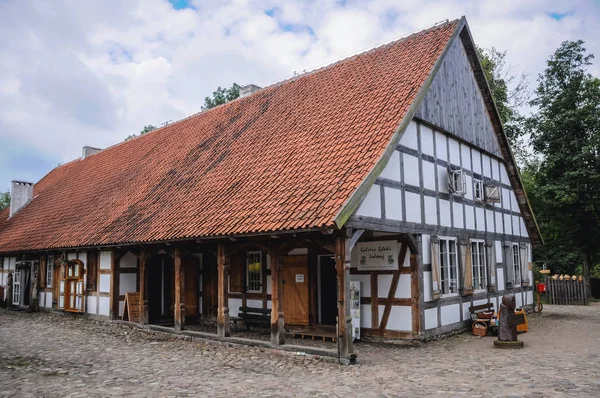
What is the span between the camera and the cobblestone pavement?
287 inches

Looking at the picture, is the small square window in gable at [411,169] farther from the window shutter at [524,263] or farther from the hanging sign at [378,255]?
the window shutter at [524,263]

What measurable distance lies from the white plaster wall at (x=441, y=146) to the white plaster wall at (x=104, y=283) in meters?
10.4

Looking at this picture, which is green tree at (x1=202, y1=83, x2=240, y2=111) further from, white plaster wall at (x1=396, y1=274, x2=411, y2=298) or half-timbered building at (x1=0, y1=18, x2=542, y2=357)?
white plaster wall at (x1=396, y1=274, x2=411, y2=298)

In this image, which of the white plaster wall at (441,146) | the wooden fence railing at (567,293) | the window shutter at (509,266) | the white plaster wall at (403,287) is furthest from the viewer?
the wooden fence railing at (567,293)

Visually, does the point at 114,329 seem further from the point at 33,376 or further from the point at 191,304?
the point at 33,376

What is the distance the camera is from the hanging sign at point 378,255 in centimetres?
1170

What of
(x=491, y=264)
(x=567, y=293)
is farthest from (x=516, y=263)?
(x=567, y=293)

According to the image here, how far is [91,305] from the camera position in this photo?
16.4 meters

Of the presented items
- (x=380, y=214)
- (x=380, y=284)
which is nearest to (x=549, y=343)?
(x=380, y=284)

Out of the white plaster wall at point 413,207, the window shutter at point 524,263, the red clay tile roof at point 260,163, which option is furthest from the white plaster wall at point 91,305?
the window shutter at point 524,263

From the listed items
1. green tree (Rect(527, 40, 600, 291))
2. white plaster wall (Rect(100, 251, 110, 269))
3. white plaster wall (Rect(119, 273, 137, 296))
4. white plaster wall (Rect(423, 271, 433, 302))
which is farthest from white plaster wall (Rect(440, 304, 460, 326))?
green tree (Rect(527, 40, 600, 291))

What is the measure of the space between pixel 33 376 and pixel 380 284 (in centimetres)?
715

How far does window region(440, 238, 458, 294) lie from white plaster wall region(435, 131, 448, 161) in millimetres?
2123

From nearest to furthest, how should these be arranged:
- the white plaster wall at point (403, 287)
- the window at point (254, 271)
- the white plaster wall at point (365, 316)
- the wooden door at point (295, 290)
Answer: the white plaster wall at point (403, 287)
the white plaster wall at point (365, 316)
the wooden door at point (295, 290)
the window at point (254, 271)
